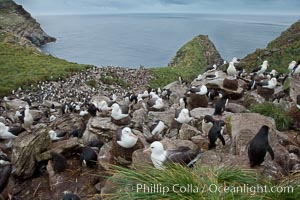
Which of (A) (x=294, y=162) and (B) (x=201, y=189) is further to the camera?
(A) (x=294, y=162)

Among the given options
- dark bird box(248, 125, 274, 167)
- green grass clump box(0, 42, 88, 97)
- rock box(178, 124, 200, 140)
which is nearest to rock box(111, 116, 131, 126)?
rock box(178, 124, 200, 140)

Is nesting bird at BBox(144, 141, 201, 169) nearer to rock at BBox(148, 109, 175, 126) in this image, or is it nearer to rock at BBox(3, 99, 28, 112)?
rock at BBox(148, 109, 175, 126)

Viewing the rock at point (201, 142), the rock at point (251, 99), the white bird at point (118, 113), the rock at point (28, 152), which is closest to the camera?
the rock at point (201, 142)

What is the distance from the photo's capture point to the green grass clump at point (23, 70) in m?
33.4

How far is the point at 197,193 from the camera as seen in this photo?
13.2 ft

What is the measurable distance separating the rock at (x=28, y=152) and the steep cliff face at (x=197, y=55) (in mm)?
46906

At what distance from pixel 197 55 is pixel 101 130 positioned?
52999 mm

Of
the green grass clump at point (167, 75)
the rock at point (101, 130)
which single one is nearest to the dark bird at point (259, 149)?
the rock at point (101, 130)

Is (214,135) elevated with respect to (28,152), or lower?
elevated

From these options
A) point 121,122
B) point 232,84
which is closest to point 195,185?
point 121,122

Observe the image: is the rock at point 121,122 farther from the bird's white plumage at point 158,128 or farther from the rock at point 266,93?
the rock at point 266,93

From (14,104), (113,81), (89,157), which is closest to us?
(89,157)

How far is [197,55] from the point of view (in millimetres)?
63969

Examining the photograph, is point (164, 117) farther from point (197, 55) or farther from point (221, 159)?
point (197, 55)
